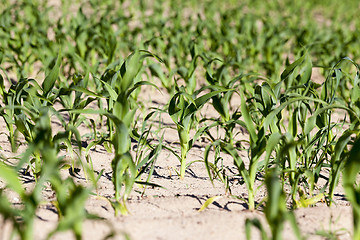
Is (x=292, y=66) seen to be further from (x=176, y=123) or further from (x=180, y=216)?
(x=180, y=216)

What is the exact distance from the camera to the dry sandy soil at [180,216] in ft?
6.86

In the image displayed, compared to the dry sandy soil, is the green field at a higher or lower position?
higher

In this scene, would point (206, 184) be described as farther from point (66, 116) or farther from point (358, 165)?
point (66, 116)

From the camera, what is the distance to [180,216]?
229 centimetres

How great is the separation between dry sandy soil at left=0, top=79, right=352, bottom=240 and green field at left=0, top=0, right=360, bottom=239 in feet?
0.21

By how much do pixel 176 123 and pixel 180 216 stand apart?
721mm

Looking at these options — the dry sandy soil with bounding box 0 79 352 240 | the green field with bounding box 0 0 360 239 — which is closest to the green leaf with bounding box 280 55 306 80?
the green field with bounding box 0 0 360 239

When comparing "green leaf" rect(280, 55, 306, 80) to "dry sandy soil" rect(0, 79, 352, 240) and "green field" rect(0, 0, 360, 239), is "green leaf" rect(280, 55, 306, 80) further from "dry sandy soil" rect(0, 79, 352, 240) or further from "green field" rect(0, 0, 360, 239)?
"dry sandy soil" rect(0, 79, 352, 240)

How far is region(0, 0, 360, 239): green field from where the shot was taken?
6.55 feet

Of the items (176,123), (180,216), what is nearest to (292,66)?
(176,123)

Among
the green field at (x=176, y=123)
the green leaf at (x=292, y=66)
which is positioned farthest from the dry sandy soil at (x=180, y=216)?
the green leaf at (x=292, y=66)

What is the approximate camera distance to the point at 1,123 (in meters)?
3.71

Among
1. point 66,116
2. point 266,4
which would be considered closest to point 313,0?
point 266,4

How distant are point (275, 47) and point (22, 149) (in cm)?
352
